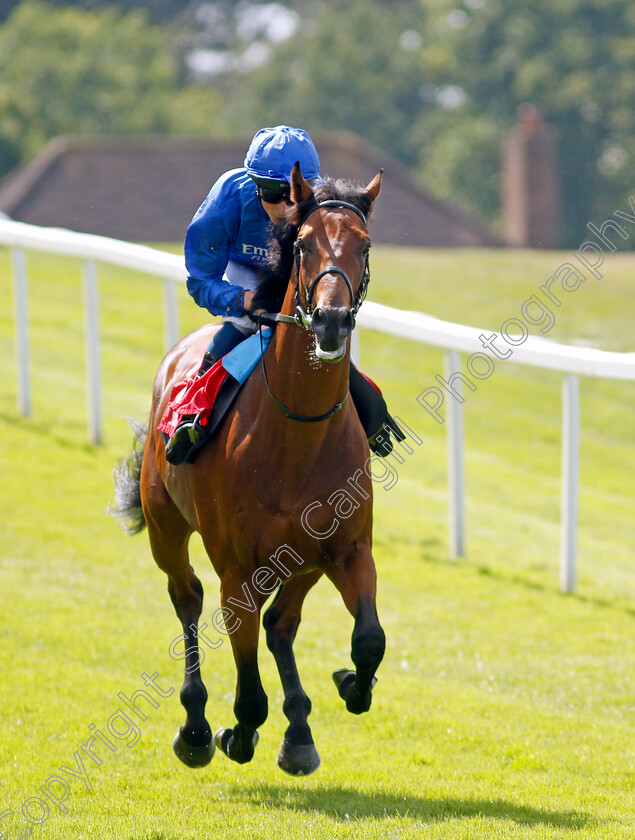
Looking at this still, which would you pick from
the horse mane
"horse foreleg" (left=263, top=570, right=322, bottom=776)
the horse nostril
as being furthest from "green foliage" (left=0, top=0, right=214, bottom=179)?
the horse nostril

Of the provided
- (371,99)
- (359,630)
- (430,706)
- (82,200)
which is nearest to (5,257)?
(82,200)

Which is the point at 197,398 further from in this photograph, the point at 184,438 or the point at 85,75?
the point at 85,75

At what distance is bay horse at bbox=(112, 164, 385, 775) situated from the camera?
3.86 meters

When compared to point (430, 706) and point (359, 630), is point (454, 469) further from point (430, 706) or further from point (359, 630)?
point (359, 630)

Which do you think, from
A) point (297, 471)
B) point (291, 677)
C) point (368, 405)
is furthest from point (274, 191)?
point (291, 677)

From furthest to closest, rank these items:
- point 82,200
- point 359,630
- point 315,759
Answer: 1. point 82,200
2. point 315,759
3. point 359,630

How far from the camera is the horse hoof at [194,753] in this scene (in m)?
4.96

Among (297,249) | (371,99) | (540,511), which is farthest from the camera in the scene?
(371,99)

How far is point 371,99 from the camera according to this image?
145 ft

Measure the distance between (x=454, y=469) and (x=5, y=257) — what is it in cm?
1599

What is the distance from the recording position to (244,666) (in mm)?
4500

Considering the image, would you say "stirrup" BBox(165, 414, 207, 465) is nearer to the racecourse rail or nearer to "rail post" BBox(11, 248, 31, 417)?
the racecourse rail

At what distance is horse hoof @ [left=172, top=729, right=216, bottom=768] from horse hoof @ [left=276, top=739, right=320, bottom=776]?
1.41ft

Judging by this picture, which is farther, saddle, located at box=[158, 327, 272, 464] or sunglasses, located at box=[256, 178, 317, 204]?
saddle, located at box=[158, 327, 272, 464]
